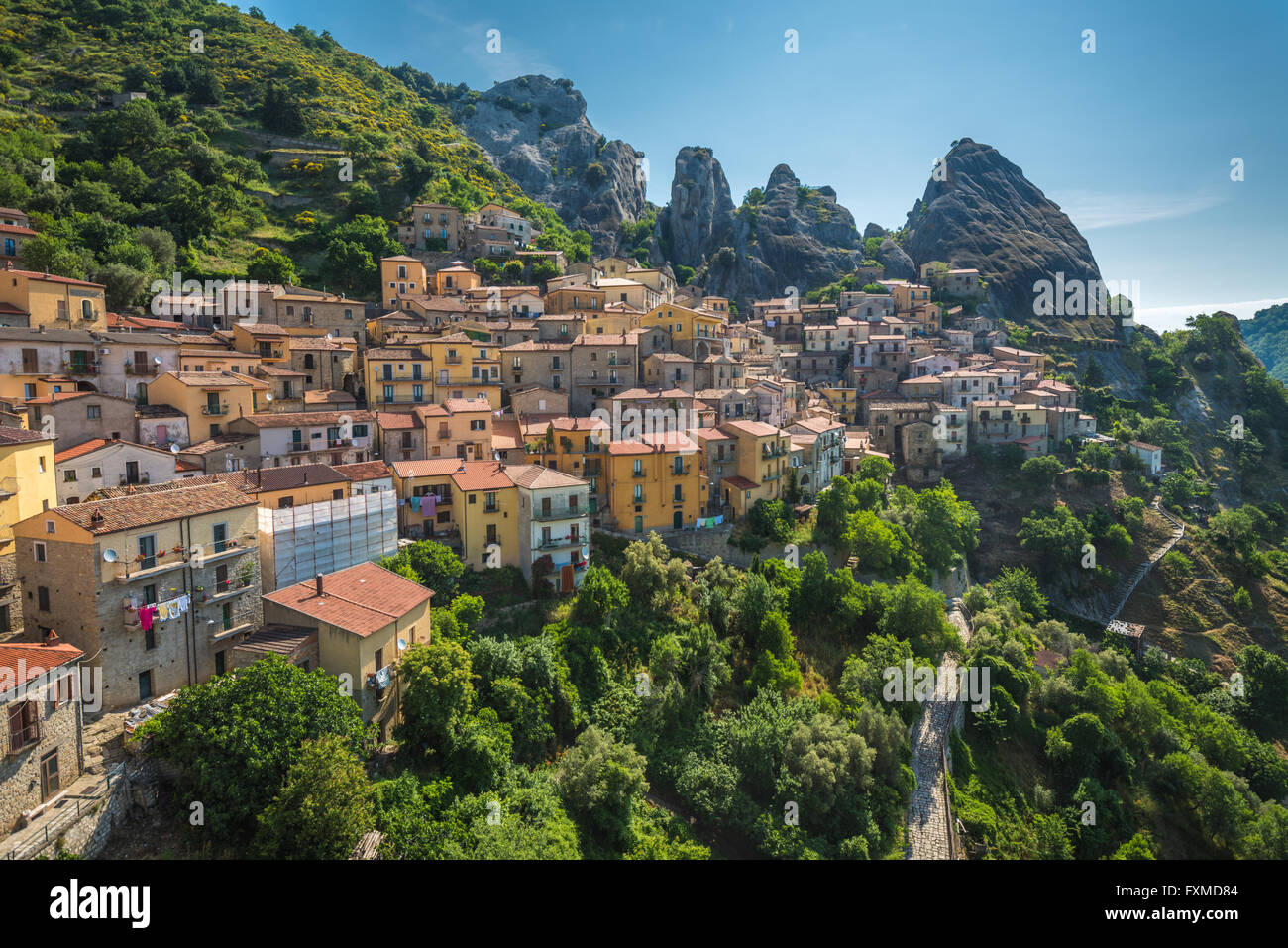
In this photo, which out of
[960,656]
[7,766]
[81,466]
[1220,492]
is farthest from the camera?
[1220,492]

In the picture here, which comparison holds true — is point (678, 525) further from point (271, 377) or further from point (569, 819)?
point (271, 377)

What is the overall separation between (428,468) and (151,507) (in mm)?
12313

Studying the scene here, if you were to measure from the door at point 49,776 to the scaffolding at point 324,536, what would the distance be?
971cm

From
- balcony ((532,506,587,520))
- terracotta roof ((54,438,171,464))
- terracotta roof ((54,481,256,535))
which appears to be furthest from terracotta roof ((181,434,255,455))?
balcony ((532,506,587,520))

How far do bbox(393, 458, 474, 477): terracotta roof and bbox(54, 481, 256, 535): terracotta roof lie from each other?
8.08m

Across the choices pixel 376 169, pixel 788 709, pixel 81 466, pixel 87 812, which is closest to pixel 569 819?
pixel 788 709

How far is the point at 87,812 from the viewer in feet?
49.6

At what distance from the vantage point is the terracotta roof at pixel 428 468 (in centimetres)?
3059

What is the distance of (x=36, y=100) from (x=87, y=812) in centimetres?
8260

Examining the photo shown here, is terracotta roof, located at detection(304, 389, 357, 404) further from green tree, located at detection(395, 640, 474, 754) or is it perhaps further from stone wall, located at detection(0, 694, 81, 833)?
stone wall, located at detection(0, 694, 81, 833)

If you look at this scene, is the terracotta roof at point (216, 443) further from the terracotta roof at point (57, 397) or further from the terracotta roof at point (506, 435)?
the terracotta roof at point (506, 435)

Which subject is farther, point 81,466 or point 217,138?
point 217,138

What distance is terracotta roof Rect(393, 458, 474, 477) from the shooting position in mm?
30594

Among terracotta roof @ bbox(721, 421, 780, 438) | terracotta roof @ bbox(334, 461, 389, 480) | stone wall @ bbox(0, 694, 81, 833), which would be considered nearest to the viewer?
stone wall @ bbox(0, 694, 81, 833)
